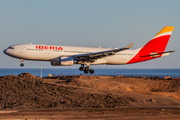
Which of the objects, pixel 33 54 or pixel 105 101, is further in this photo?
pixel 33 54

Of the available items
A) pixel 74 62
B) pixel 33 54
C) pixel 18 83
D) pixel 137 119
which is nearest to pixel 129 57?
pixel 74 62

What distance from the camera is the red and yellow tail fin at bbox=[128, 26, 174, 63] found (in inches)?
1953

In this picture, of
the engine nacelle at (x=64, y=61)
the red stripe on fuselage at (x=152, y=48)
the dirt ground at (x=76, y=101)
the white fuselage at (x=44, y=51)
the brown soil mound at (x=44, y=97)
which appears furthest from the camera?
the red stripe on fuselage at (x=152, y=48)

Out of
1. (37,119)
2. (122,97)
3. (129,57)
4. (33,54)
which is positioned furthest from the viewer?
(129,57)

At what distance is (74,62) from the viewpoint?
142 feet

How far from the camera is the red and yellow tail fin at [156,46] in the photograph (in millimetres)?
49616

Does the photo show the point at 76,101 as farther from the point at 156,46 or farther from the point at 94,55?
the point at 156,46

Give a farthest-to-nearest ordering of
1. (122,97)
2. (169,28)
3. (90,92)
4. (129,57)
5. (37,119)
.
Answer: (169,28)
(129,57)
(90,92)
(122,97)
(37,119)

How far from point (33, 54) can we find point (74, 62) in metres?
7.56

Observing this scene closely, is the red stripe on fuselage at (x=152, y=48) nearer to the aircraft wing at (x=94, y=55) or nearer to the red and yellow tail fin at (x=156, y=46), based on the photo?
the red and yellow tail fin at (x=156, y=46)

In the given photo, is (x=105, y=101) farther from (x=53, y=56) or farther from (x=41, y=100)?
(x=53, y=56)

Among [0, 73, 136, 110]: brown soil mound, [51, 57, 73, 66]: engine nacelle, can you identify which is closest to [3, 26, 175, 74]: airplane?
[51, 57, 73, 66]: engine nacelle

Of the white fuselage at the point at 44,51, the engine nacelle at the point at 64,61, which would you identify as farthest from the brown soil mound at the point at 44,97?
the white fuselage at the point at 44,51

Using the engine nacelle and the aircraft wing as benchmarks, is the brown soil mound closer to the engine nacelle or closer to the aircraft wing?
the engine nacelle
